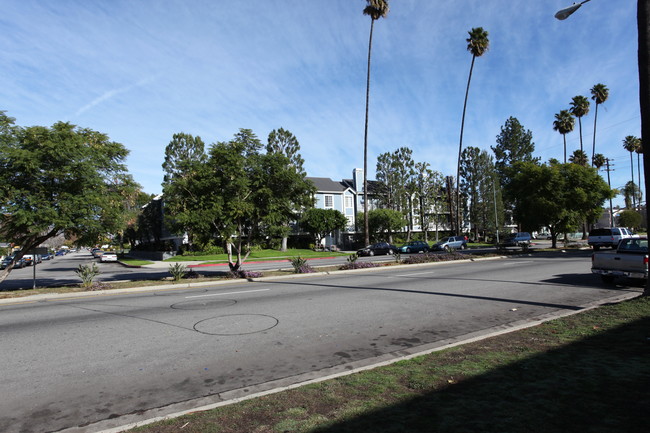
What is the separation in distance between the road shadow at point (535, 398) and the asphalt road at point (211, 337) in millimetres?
1507

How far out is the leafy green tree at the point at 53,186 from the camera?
12984mm

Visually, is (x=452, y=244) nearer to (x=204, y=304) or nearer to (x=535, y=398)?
(x=204, y=304)

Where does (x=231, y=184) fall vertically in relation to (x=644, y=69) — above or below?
below

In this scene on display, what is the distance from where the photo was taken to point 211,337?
7066 millimetres

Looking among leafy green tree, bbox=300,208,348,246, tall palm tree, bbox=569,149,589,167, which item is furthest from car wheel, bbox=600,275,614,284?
tall palm tree, bbox=569,149,589,167

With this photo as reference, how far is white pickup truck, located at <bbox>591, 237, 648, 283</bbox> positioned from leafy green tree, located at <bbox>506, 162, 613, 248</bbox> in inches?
719

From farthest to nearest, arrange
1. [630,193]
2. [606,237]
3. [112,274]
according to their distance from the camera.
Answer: [630,193], [606,237], [112,274]

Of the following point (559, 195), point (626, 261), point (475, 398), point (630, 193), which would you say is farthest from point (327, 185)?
point (630, 193)

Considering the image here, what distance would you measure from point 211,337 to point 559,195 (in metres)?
30.7

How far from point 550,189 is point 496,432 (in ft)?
103

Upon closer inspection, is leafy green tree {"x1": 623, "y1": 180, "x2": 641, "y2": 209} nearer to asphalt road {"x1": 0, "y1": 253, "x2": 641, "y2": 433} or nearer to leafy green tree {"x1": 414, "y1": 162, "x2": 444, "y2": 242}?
leafy green tree {"x1": 414, "y1": 162, "x2": 444, "y2": 242}

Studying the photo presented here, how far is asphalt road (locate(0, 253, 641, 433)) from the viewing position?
4.53 meters

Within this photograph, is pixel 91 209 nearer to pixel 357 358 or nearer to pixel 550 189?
pixel 357 358

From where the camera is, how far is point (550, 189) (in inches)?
1170
